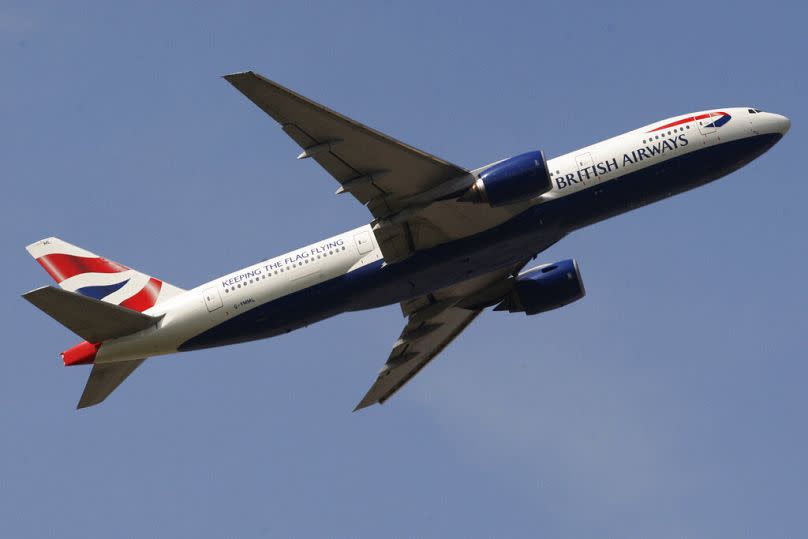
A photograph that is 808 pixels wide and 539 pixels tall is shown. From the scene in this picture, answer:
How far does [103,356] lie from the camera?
51.2 metres

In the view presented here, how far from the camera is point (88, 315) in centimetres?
5006

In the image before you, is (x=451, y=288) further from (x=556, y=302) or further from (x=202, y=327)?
(x=202, y=327)

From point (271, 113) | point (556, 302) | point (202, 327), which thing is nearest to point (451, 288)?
point (556, 302)

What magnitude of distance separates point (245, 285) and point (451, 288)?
33.8 feet

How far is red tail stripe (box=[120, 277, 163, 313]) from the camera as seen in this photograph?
53.3 m

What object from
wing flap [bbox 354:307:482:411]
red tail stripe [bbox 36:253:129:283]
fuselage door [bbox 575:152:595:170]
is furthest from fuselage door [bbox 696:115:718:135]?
red tail stripe [bbox 36:253:129:283]

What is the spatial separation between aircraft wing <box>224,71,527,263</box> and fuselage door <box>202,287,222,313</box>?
7089 millimetres

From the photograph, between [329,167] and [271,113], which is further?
[329,167]

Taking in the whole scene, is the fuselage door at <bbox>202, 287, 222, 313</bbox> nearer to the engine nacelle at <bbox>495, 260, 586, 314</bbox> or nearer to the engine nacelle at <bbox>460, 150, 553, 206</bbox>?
the engine nacelle at <bbox>460, 150, 553, 206</bbox>

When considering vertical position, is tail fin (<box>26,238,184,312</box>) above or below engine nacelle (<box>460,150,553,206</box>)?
above

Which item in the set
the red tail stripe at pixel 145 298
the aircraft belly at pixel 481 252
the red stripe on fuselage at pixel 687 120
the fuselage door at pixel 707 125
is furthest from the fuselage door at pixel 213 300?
the fuselage door at pixel 707 125

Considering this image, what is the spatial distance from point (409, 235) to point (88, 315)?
1309cm

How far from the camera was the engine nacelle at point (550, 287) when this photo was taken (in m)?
57.1

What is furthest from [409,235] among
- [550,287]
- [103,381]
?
[103,381]
